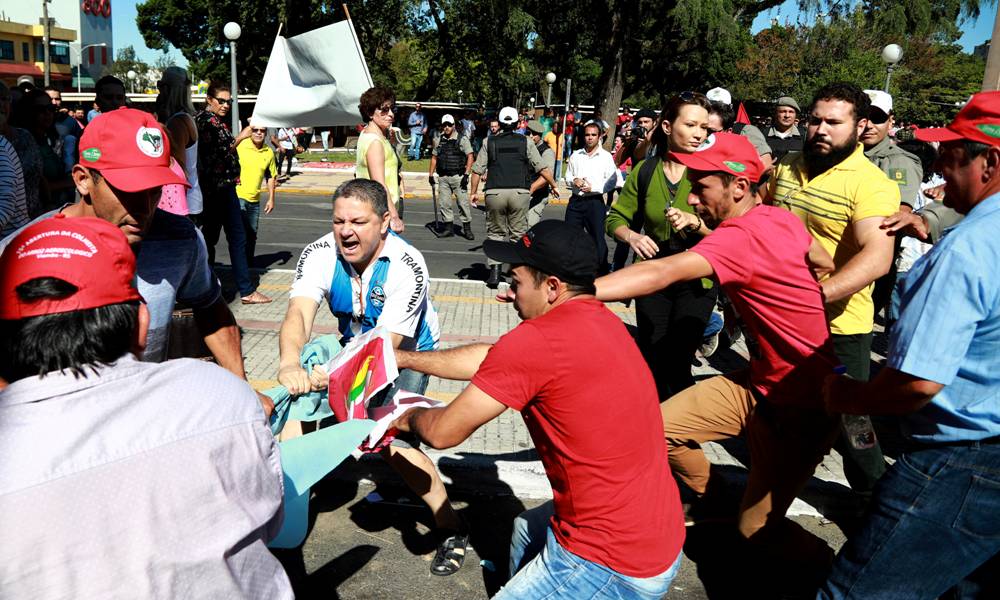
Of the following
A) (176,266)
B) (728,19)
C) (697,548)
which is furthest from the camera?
(728,19)

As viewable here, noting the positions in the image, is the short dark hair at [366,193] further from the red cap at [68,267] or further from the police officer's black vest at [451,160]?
the police officer's black vest at [451,160]

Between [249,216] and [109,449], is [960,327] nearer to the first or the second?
[109,449]

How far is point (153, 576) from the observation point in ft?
5.05

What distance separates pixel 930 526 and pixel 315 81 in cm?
680

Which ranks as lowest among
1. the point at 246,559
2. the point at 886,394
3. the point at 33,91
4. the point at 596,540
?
the point at 596,540

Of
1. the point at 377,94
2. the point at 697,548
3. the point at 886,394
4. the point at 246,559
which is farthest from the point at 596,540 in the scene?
the point at 377,94

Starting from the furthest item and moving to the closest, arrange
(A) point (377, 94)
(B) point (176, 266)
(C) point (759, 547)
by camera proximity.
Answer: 1. (A) point (377, 94)
2. (C) point (759, 547)
3. (B) point (176, 266)

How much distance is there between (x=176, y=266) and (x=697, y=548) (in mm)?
2816

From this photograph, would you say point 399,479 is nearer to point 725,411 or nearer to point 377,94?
point 725,411

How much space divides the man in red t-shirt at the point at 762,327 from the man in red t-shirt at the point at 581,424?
52 centimetres

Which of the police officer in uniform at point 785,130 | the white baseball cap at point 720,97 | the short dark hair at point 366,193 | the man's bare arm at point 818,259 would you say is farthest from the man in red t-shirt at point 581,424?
the police officer in uniform at point 785,130

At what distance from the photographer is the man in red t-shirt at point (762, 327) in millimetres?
3246

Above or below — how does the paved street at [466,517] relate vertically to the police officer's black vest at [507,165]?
below

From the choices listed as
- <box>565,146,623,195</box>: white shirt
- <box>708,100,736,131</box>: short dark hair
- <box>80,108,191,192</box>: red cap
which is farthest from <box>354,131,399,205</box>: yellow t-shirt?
<box>80,108,191,192</box>: red cap
